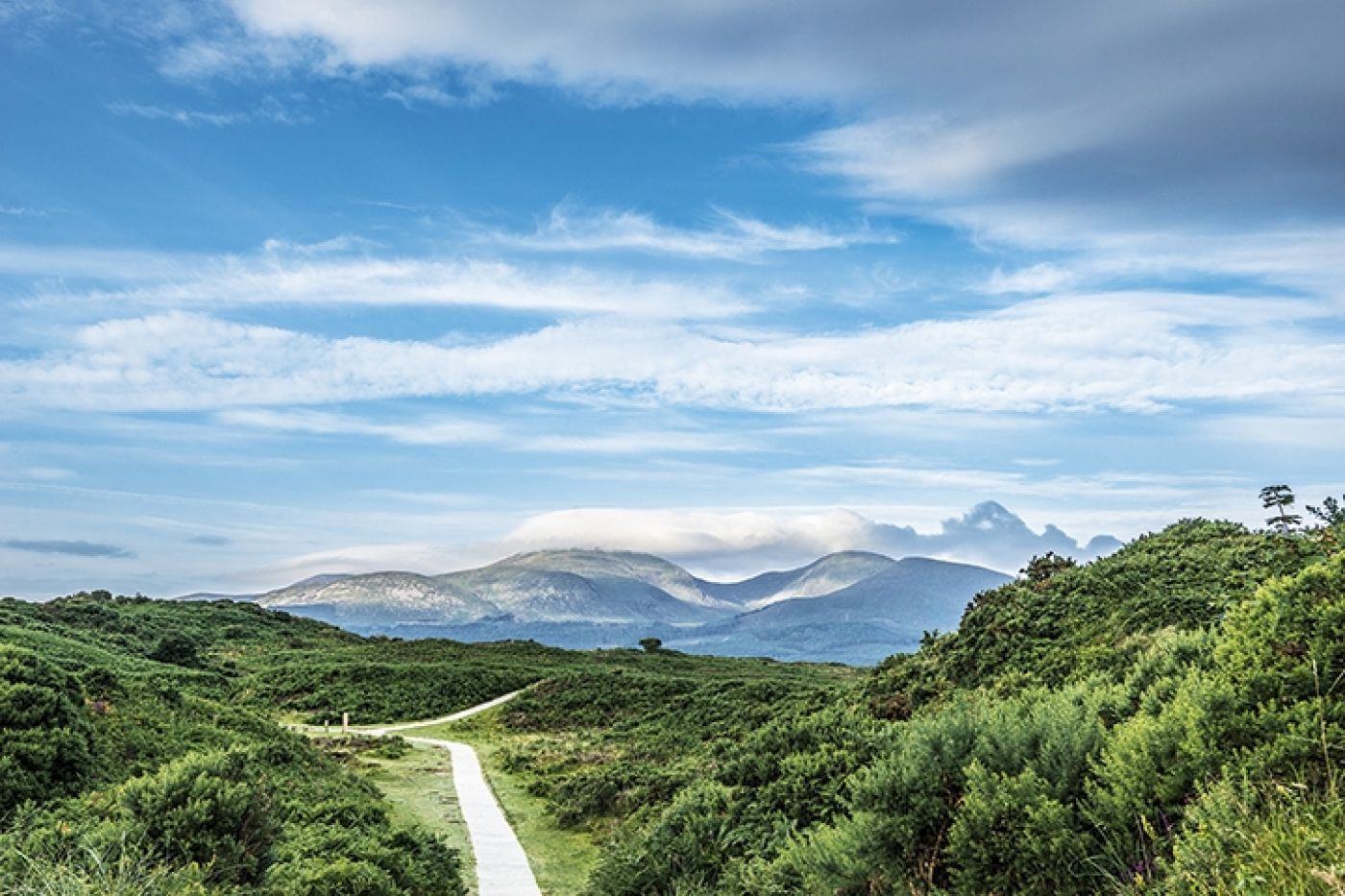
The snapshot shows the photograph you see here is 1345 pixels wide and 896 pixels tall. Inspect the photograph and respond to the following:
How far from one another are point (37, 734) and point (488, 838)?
8323mm

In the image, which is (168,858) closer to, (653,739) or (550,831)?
(550,831)

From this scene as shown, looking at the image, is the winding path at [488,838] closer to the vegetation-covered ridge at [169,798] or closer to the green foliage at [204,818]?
the vegetation-covered ridge at [169,798]

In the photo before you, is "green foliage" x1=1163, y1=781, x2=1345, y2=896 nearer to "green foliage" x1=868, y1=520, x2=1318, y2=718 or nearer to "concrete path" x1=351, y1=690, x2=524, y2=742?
"green foliage" x1=868, y1=520, x2=1318, y2=718

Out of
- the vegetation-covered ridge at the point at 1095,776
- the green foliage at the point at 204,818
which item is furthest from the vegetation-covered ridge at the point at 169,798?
the vegetation-covered ridge at the point at 1095,776

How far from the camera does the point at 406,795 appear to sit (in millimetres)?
22547

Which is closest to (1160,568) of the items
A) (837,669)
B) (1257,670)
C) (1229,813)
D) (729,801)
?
(729,801)

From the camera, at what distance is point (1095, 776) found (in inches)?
265

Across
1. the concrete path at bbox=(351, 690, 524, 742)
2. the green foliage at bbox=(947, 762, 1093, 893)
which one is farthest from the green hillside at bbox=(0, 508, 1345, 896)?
the concrete path at bbox=(351, 690, 524, 742)

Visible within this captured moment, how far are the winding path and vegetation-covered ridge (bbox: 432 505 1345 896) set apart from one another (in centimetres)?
199

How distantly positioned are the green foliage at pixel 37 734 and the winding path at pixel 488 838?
6.32m

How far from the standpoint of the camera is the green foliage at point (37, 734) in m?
12.5

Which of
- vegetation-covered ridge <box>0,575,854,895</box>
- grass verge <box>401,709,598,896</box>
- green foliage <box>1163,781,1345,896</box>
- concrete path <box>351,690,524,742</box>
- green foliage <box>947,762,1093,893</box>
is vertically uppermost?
green foliage <box>1163,781,1345,896</box>

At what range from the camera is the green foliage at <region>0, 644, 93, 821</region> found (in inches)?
490

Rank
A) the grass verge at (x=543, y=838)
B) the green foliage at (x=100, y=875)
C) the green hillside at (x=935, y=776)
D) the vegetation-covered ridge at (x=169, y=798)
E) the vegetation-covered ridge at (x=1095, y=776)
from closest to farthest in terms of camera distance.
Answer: the vegetation-covered ridge at (x=1095, y=776), the green hillside at (x=935, y=776), the green foliage at (x=100, y=875), the vegetation-covered ridge at (x=169, y=798), the grass verge at (x=543, y=838)
